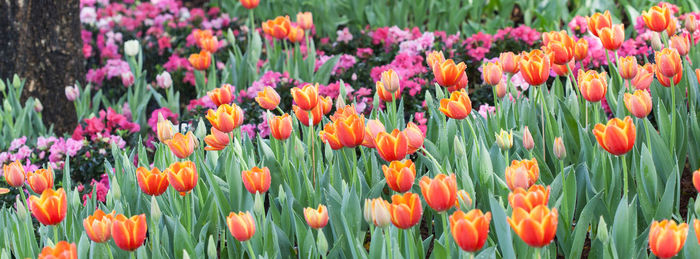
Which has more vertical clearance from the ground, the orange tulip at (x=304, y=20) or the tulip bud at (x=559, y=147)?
the tulip bud at (x=559, y=147)

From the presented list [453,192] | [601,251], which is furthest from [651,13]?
[453,192]

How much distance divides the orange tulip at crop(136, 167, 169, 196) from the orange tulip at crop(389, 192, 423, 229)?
62cm

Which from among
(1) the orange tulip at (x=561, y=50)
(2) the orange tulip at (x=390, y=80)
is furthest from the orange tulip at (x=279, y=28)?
(1) the orange tulip at (x=561, y=50)

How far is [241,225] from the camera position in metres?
1.71

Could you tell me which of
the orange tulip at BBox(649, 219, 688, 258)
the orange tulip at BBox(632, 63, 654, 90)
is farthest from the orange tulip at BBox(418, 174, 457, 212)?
the orange tulip at BBox(632, 63, 654, 90)

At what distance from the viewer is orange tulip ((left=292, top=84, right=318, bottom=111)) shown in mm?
2178

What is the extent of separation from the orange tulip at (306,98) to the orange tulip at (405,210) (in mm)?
645

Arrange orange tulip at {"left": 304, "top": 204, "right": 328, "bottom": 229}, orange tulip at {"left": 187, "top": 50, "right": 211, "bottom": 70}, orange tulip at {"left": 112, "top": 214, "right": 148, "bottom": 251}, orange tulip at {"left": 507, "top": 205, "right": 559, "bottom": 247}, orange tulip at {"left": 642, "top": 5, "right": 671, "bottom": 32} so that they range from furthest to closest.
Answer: orange tulip at {"left": 187, "top": 50, "right": 211, "bottom": 70}
orange tulip at {"left": 642, "top": 5, "right": 671, "bottom": 32}
orange tulip at {"left": 304, "top": 204, "right": 328, "bottom": 229}
orange tulip at {"left": 112, "top": 214, "right": 148, "bottom": 251}
orange tulip at {"left": 507, "top": 205, "right": 559, "bottom": 247}

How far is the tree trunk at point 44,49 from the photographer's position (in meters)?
3.97

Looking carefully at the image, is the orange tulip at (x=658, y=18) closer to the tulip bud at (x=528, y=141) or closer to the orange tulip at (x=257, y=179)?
the tulip bud at (x=528, y=141)

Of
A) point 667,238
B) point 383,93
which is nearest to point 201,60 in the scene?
point 383,93

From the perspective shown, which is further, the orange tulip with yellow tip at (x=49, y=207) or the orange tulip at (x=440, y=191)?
the orange tulip with yellow tip at (x=49, y=207)

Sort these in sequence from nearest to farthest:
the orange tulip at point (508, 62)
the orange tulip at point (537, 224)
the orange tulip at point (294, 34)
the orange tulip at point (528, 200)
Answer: the orange tulip at point (537, 224)
the orange tulip at point (528, 200)
the orange tulip at point (508, 62)
the orange tulip at point (294, 34)

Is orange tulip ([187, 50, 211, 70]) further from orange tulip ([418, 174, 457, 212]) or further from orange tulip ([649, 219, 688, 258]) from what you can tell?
orange tulip ([649, 219, 688, 258])
